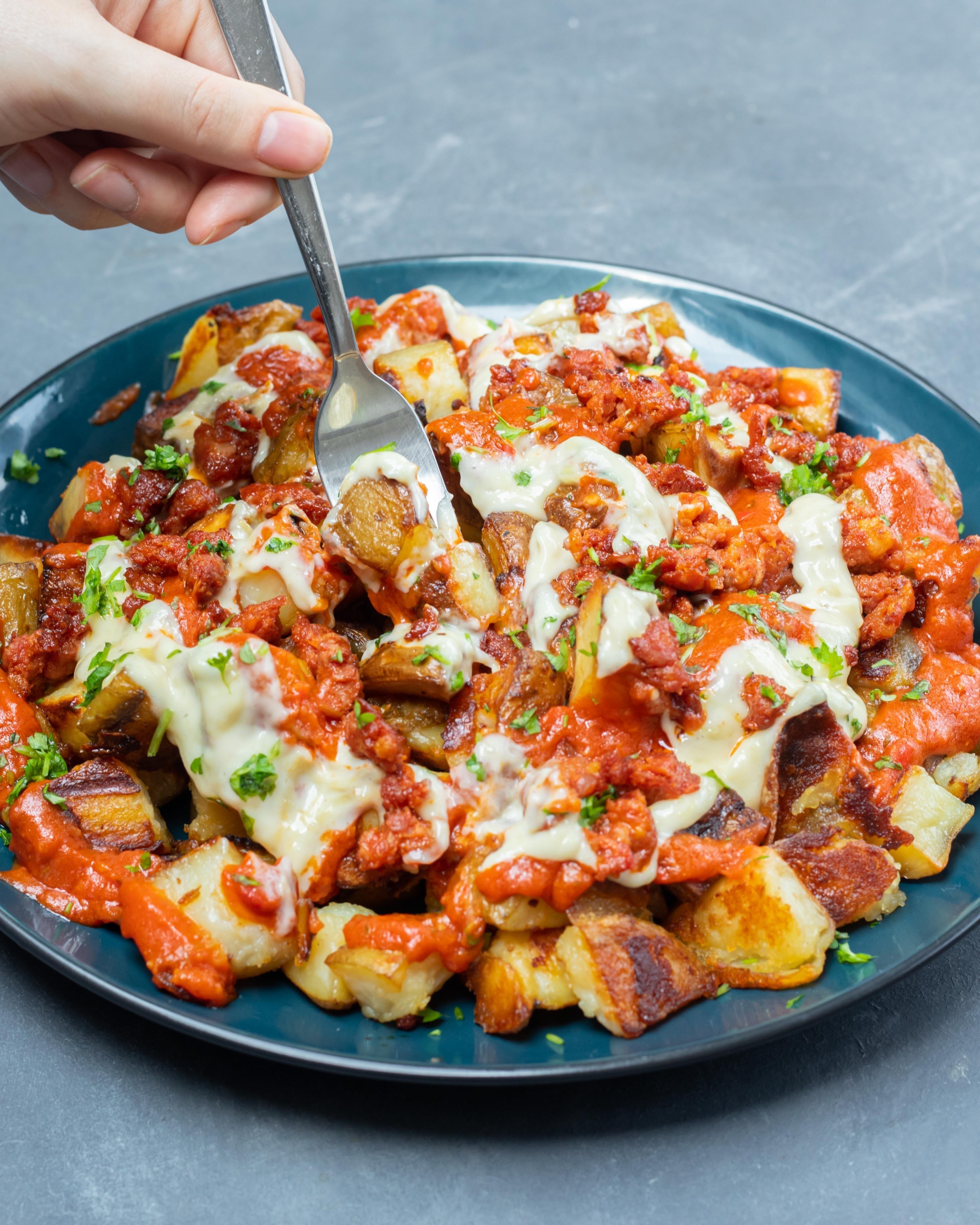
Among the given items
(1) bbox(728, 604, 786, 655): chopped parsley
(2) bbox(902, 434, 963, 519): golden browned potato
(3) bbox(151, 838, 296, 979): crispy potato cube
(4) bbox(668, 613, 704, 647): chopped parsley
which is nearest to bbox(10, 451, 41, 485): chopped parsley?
(3) bbox(151, 838, 296, 979): crispy potato cube

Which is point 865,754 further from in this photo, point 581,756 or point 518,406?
point 518,406

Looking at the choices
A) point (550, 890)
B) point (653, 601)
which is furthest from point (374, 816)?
point (653, 601)

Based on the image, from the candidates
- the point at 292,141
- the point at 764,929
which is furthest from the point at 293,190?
the point at 764,929

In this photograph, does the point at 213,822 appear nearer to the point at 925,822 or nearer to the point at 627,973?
the point at 627,973

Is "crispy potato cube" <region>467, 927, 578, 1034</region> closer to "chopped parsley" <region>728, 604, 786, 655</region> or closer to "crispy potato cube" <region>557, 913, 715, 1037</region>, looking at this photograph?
"crispy potato cube" <region>557, 913, 715, 1037</region>

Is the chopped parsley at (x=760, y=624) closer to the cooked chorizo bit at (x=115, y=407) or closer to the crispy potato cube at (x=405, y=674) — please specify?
the crispy potato cube at (x=405, y=674)

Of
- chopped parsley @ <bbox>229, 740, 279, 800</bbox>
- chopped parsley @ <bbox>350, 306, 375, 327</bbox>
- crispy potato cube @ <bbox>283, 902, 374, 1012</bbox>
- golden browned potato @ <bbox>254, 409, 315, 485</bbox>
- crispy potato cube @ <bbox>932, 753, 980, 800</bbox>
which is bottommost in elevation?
crispy potato cube @ <bbox>283, 902, 374, 1012</bbox>

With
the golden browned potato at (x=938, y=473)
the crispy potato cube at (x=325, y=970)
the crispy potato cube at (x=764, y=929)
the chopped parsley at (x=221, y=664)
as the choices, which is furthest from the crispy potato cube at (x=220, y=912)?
the golden browned potato at (x=938, y=473)
